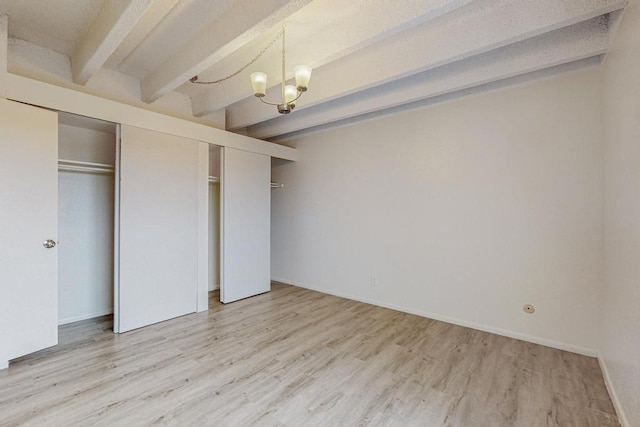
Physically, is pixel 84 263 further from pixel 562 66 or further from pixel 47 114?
pixel 562 66

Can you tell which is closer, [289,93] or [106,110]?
[289,93]

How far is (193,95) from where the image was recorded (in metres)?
4.05

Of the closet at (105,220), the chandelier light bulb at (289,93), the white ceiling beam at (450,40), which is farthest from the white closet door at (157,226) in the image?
the white ceiling beam at (450,40)

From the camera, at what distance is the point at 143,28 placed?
2.63 metres

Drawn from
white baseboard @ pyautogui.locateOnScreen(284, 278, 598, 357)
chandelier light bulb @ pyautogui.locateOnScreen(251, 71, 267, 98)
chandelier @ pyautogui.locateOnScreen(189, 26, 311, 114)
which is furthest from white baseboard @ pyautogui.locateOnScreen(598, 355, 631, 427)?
chandelier light bulb @ pyautogui.locateOnScreen(251, 71, 267, 98)

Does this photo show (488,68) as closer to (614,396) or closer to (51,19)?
(614,396)


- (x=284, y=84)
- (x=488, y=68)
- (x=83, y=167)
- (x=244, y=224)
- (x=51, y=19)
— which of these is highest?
(x=51, y=19)

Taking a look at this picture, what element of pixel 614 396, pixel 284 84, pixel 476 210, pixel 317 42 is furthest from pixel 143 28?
pixel 614 396

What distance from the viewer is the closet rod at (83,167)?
3120 millimetres

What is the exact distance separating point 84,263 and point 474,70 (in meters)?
4.75

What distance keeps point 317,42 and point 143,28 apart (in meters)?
1.59

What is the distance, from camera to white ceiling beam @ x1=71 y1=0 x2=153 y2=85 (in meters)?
2.00

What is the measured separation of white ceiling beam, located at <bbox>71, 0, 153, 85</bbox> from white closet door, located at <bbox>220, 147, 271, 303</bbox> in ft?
5.38

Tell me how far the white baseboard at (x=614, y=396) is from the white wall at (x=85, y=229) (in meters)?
4.90
